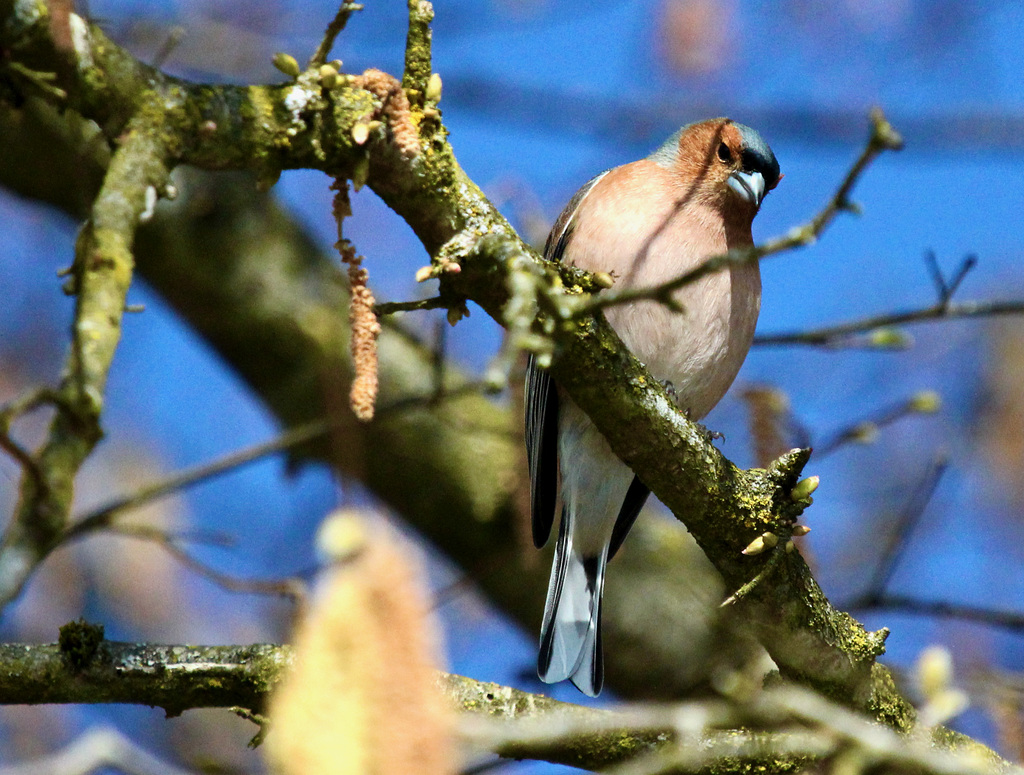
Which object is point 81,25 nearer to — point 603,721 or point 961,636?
point 603,721

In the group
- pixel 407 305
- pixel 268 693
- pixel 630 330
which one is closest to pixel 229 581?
pixel 268 693

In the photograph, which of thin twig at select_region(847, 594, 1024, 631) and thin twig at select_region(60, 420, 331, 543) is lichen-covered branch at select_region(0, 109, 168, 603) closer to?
thin twig at select_region(60, 420, 331, 543)

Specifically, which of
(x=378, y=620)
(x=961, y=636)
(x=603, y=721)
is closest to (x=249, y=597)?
(x=961, y=636)

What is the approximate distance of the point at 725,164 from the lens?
4.80 metres

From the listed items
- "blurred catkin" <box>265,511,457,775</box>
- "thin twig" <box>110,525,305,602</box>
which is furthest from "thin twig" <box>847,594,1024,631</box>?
"blurred catkin" <box>265,511,457,775</box>

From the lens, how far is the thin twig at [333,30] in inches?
107

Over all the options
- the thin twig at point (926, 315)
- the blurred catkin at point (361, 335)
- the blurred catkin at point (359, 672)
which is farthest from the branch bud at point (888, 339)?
the blurred catkin at point (359, 672)

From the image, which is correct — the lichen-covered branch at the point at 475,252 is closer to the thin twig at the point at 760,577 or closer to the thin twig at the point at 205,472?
the thin twig at the point at 760,577

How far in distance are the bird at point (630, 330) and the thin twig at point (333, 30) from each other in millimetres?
1492

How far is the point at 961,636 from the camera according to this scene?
7352 millimetres

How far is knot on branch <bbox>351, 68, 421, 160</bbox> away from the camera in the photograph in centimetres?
275

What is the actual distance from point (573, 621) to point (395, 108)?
243cm

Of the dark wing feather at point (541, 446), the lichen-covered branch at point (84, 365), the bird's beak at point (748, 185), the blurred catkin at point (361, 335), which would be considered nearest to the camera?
the blurred catkin at point (361, 335)

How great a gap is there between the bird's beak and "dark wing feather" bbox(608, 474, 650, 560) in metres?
1.34
